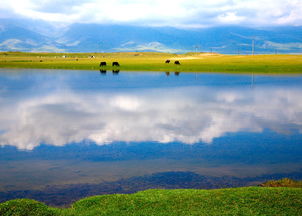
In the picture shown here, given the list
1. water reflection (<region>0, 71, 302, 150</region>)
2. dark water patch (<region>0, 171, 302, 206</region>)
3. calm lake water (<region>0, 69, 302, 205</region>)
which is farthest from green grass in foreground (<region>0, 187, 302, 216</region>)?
water reflection (<region>0, 71, 302, 150</region>)

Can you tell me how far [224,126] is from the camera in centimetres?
2762

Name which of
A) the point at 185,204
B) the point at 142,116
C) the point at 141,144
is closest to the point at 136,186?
the point at 185,204

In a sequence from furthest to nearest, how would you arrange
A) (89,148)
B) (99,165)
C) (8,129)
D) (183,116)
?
(183,116)
(8,129)
(89,148)
(99,165)

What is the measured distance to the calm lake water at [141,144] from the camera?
54.5ft

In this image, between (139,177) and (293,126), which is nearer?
(139,177)

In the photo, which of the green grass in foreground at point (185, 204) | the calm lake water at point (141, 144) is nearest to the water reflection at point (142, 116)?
the calm lake water at point (141, 144)

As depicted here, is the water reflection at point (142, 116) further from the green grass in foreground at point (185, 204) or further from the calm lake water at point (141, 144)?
the green grass in foreground at point (185, 204)

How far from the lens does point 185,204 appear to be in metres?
12.3

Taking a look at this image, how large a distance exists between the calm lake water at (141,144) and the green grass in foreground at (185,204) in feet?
7.55

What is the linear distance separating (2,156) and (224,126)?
50.7ft

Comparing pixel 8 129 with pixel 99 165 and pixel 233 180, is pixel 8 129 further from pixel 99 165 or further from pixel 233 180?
pixel 233 180

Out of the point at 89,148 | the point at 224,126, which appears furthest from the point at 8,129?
the point at 224,126

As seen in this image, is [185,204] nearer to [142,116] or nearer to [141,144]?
[141,144]

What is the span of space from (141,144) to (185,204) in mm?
10547
